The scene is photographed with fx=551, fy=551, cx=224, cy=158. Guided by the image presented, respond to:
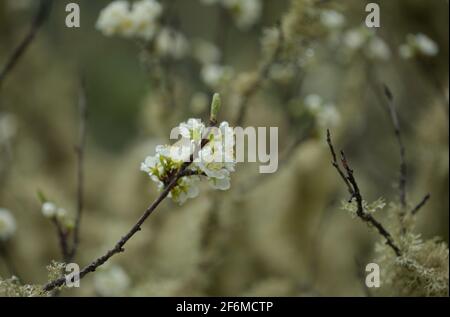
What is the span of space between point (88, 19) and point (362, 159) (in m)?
1.11

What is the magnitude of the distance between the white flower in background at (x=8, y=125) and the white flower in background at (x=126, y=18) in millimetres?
626

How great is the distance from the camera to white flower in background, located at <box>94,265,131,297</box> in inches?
31.9

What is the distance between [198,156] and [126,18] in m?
0.40

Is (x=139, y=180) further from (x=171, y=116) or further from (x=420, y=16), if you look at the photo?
(x=420, y=16)

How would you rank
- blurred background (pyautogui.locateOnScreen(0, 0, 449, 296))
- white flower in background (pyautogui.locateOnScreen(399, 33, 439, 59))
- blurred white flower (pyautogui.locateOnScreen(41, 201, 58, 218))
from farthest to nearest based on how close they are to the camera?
blurred background (pyautogui.locateOnScreen(0, 0, 449, 296)) < white flower in background (pyautogui.locateOnScreen(399, 33, 439, 59)) < blurred white flower (pyautogui.locateOnScreen(41, 201, 58, 218))

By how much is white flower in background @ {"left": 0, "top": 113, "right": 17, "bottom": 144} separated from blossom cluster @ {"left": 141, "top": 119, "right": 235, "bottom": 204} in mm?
936

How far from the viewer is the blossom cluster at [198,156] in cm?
46

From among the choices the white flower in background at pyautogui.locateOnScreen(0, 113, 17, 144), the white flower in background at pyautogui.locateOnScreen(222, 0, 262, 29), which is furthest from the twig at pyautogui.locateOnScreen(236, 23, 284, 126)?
the white flower in background at pyautogui.locateOnScreen(0, 113, 17, 144)

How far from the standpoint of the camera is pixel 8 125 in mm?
1389

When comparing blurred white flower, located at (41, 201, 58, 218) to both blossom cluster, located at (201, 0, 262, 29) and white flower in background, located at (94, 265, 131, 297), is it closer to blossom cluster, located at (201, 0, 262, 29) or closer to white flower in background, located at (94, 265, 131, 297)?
white flower in background, located at (94, 265, 131, 297)

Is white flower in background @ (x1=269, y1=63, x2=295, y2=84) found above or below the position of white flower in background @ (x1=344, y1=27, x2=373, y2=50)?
below

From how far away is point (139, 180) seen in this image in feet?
3.96

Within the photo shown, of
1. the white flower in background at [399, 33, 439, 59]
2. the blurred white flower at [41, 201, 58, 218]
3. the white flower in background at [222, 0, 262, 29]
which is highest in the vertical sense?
the white flower in background at [222, 0, 262, 29]

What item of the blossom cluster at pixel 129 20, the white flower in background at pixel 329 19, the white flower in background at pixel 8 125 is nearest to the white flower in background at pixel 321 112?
the white flower in background at pixel 329 19
